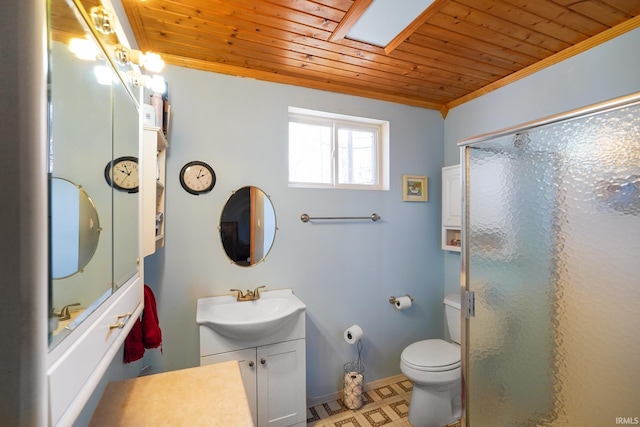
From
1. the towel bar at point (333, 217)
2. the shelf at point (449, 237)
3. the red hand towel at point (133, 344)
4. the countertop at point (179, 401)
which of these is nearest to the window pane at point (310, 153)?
the towel bar at point (333, 217)

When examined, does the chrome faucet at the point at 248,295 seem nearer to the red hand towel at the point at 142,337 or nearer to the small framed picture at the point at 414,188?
the red hand towel at the point at 142,337

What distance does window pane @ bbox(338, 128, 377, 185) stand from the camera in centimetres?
232

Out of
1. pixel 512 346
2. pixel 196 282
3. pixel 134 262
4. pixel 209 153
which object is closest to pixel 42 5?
pixel 134 262

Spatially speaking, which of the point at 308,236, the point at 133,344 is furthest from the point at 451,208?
the point at 133,344

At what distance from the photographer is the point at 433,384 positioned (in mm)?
1711

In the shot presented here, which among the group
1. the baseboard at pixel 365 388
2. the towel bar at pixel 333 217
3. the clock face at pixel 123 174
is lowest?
the baseboard at pixel 365 388

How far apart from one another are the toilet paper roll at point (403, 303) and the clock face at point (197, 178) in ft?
5.61

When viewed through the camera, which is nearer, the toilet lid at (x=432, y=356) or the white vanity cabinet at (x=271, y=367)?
the white vanity cabinet at (x=271, y=367)

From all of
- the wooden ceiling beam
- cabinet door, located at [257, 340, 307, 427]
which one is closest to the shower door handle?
cabinet door, located at [257, 340, 307, 427]

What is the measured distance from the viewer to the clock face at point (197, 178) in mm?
1739

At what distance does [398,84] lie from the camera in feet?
Result: 7.01

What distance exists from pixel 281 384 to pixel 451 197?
1908 millimetres

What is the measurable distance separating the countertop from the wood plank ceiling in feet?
5.40

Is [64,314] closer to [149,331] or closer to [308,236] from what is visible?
[149,331]
